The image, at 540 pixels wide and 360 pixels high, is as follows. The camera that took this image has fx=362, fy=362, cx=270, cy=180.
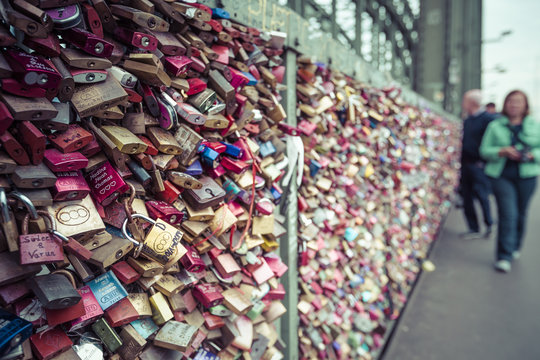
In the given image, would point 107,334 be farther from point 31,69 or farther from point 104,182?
point 31,69

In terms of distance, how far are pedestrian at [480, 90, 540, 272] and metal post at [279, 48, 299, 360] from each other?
3331 millimetres

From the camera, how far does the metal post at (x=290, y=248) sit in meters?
1.62

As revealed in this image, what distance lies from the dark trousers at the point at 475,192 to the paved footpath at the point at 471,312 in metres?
0.69

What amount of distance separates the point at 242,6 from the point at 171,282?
37.6 inches

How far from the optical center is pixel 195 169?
1089mm

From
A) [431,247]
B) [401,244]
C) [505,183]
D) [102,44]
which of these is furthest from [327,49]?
[431,247]

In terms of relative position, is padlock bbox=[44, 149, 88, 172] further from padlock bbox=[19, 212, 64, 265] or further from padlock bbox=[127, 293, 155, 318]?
padlock bbox=[127, 293, 155, 318]

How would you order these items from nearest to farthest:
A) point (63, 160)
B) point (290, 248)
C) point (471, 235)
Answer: point (63, 160), point (290, 248), point (471, 235)

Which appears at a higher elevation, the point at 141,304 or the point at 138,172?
the point at 138,172

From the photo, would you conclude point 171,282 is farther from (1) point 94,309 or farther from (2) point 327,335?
(2) point 327,335

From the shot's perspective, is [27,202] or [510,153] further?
[510,153]

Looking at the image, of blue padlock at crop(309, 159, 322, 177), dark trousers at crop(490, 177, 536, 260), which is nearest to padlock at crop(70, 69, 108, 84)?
blue padlock at crop(309, 159, 322, 177)

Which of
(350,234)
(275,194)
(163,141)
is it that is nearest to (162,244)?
(163,141)

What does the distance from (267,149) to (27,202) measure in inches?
35.6
